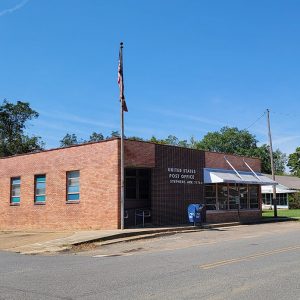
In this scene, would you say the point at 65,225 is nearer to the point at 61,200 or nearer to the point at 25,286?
the point at 61,200

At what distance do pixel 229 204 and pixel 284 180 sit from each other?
1526 inches

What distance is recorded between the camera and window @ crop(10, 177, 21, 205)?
99.1 ft

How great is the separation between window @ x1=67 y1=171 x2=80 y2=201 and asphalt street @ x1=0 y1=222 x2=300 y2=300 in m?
10.0

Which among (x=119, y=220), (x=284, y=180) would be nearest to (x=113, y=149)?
(x=119, y=220)

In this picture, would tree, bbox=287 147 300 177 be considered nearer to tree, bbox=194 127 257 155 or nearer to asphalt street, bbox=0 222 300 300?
tree, bbox=194 127 257 155

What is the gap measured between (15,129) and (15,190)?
2812 cm

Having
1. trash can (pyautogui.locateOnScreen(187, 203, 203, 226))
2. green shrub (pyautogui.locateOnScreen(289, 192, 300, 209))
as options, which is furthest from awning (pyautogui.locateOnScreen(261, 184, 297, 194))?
trash can (pyautogui.locateOnScreen(187, 203, 203, 226))

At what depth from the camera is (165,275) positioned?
410 inches

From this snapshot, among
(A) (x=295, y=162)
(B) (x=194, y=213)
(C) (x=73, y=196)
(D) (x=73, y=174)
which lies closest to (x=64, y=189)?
(C) (x=73, y=196)

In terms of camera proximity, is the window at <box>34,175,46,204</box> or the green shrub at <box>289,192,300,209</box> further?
the green shrub at <box>289,192,300,209</box>

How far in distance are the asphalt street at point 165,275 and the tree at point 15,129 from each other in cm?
4096

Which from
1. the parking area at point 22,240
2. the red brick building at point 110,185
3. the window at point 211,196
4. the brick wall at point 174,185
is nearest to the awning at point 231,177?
the red brick building at point 110,185

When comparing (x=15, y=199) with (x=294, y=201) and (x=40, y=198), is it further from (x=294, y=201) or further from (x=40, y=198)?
(x=294, y=201)

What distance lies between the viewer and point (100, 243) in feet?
63.1
